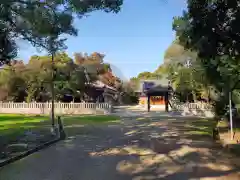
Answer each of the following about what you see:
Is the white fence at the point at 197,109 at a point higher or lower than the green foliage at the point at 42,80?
lower

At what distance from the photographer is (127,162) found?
391 inches

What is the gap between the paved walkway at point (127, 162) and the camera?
27.0ft

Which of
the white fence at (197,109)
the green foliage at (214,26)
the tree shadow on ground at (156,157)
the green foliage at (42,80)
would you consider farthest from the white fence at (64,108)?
the green foliage at (214,26)

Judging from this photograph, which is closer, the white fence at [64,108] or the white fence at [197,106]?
the white fence at [197,106]

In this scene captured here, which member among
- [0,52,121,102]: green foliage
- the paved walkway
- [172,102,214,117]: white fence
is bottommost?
the paved walkway

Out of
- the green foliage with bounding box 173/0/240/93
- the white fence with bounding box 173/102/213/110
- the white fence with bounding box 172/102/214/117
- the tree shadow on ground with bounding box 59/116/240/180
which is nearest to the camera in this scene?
the tree shadow on ground with bounding box 59/116/240/180

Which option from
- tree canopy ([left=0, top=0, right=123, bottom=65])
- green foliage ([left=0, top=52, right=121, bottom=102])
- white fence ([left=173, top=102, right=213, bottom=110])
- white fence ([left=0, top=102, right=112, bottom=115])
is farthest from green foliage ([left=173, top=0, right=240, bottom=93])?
green foliage ([left=0, top=52, right=121, bottom=102])

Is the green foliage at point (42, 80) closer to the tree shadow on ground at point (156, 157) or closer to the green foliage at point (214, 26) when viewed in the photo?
the tree shadow on ground at point (156, 157)

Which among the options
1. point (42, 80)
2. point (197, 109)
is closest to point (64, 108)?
point (42, 80)

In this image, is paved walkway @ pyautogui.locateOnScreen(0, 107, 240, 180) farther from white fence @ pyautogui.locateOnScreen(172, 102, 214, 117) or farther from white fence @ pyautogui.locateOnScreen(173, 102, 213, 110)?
white fence @ pyautogui.locateOnScreen(173, 102, 213, 110)

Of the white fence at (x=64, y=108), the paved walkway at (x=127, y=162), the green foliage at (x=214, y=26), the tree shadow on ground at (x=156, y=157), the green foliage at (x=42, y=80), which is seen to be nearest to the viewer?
the paved walkway at (x=127, y=162)

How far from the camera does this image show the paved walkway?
8.22 metres

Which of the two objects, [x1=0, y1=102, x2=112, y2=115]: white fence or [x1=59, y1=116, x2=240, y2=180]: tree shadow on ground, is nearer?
[x1=59, y1=116, x2=240, y2=180]: tree shadow on ground

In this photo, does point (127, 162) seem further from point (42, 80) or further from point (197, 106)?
point (42, 80)
